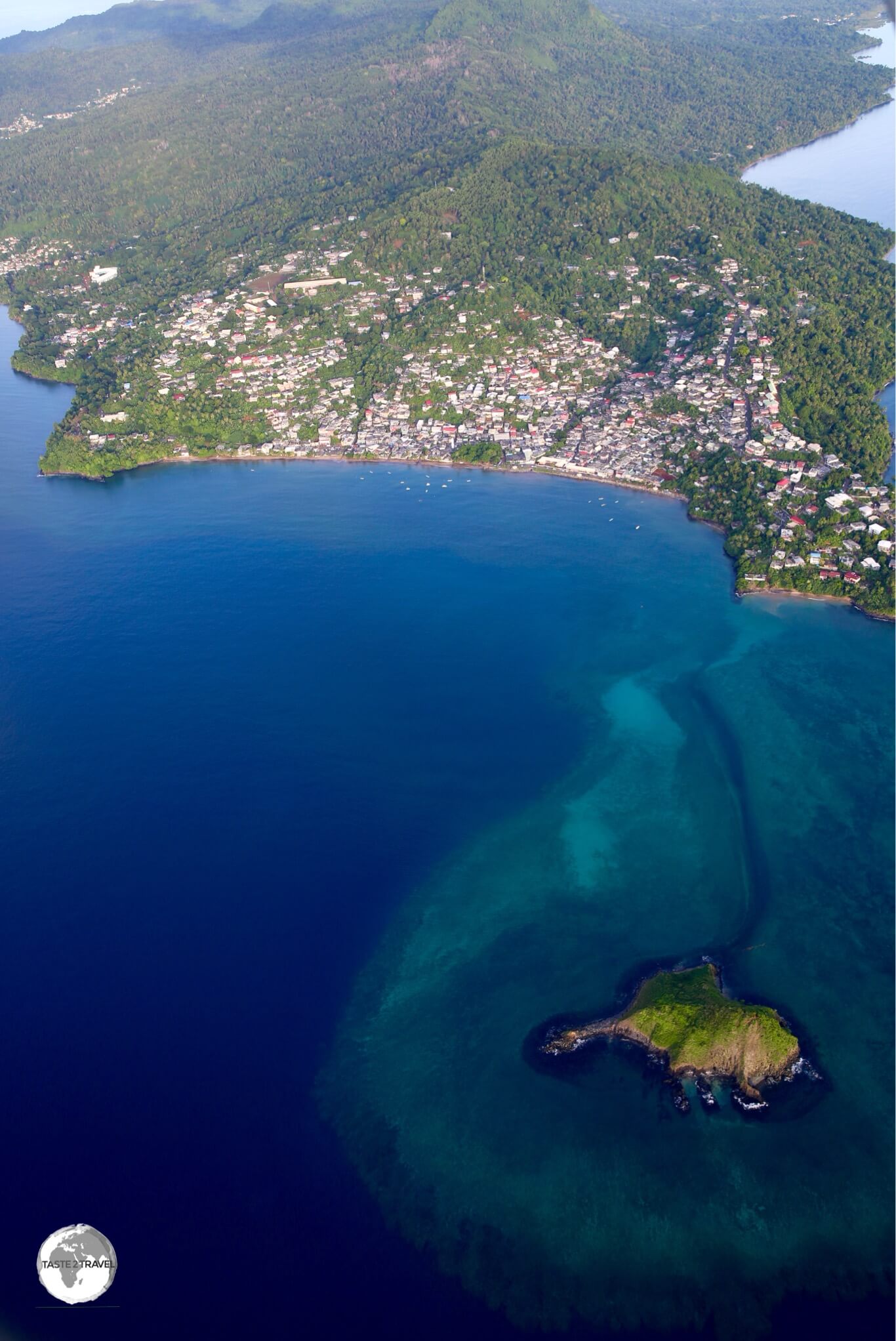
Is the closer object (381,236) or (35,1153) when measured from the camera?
(35,1153)

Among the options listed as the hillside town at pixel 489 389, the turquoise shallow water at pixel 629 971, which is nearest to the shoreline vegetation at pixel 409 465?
the hillside town at pixel 489 389

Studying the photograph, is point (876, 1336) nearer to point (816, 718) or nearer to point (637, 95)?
point (816, 718)

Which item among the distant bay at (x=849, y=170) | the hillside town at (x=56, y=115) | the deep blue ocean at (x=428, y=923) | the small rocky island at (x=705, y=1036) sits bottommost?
the deep blue ocean at (x=428, y=923)

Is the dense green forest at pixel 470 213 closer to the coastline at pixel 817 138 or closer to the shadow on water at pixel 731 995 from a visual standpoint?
the coastline at pixel 817 138

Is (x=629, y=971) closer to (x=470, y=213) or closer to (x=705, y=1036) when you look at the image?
(x=705, y=1036)

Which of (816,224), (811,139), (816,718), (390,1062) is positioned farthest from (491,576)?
(811,139)

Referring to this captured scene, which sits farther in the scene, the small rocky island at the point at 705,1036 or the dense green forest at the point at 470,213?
the dense green forest at the point at 470,213
